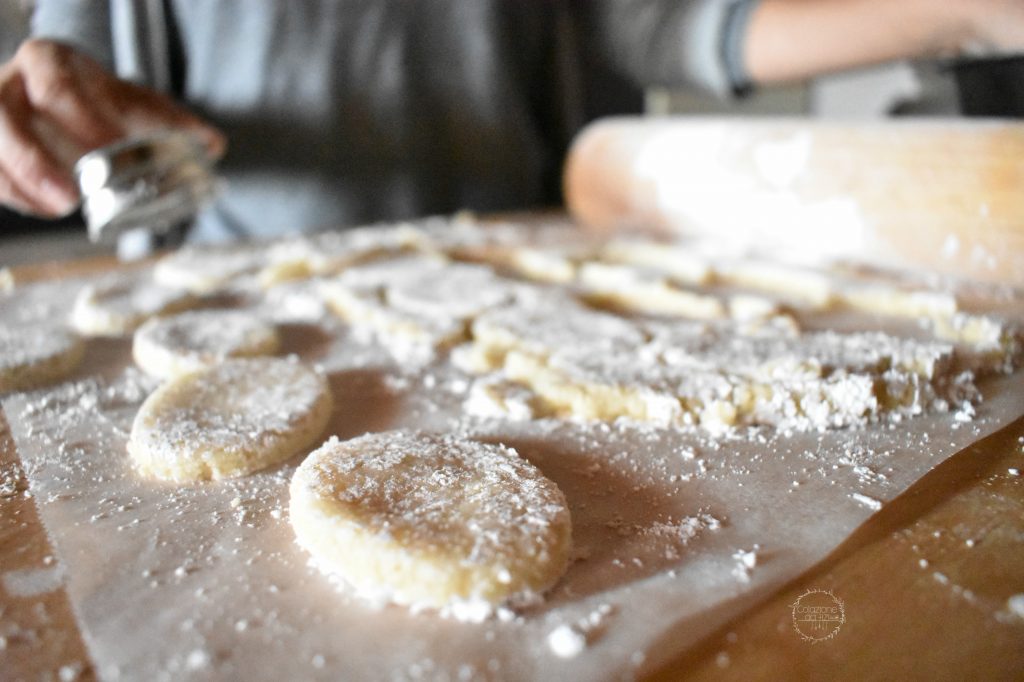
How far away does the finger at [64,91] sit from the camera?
4.48 feet

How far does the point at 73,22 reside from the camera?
179 centimetres

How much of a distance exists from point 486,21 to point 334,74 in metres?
0.45

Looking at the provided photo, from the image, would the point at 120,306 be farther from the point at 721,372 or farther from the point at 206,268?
the point at 721,372

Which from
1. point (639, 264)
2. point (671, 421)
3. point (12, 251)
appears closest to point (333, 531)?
point (671, 421)

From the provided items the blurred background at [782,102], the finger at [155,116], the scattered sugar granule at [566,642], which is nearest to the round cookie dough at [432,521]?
the scattered sugar granule at [566,642]

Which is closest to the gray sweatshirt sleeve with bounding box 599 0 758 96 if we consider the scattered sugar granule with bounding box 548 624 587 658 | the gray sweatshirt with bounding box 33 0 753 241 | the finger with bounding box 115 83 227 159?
the gray sweatshirt with bounding box 33 0 753 241

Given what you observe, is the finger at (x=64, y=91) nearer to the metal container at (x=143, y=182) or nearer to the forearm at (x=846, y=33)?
the metal container at (x=143, y=182)

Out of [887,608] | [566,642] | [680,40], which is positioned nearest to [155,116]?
[680,40]

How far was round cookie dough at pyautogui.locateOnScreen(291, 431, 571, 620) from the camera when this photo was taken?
1.89ft

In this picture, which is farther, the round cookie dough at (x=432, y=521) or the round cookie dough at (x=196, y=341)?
the round cookie dough at (x=196, y=341)

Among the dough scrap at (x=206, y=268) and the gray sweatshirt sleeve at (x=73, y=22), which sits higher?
the gray sweatshirt sleeve at (x=73, y=22)

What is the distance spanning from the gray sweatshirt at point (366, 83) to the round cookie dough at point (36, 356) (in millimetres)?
975

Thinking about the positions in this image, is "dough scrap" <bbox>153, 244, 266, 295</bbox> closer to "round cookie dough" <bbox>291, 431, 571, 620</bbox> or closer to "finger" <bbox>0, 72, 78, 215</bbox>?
"finger" <bbox>0, 72, 78, 215</bbox>

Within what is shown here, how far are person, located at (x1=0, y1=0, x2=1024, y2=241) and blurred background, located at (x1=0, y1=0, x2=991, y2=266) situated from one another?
153 mm
